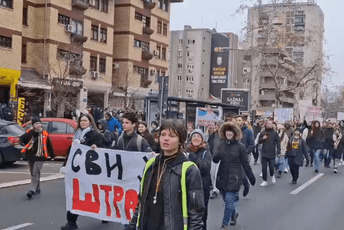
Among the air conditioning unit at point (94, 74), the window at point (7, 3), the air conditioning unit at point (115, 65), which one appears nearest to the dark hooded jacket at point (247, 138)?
the window at point (7, 3)

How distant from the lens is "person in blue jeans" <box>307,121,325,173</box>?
18.9 m

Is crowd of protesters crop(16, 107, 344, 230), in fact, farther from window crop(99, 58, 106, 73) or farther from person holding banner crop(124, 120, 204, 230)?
window crop(99, 58, 106, 73)

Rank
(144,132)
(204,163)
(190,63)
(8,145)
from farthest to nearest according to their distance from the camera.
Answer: (190,63)
(8,145)
(144,132)
(204,163)

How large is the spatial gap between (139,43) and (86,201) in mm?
39535

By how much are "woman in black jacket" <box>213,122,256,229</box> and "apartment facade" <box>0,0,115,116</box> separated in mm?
25335

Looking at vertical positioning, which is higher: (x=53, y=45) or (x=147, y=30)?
(x=147, y=30)

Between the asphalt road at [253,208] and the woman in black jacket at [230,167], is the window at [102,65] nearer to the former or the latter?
the asphalt road at [253,208]

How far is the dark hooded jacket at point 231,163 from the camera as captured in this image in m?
8.03

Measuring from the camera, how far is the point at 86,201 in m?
7.94

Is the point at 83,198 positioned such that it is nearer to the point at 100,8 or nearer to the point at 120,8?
the point at 100,8

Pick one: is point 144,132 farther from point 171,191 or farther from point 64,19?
point 64,19

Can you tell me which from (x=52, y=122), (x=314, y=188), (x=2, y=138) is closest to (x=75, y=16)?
(x=52, y=122)

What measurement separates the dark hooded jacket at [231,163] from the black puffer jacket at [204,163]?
0.73 metres

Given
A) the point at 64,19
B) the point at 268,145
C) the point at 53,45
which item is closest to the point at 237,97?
the point at 64,19
